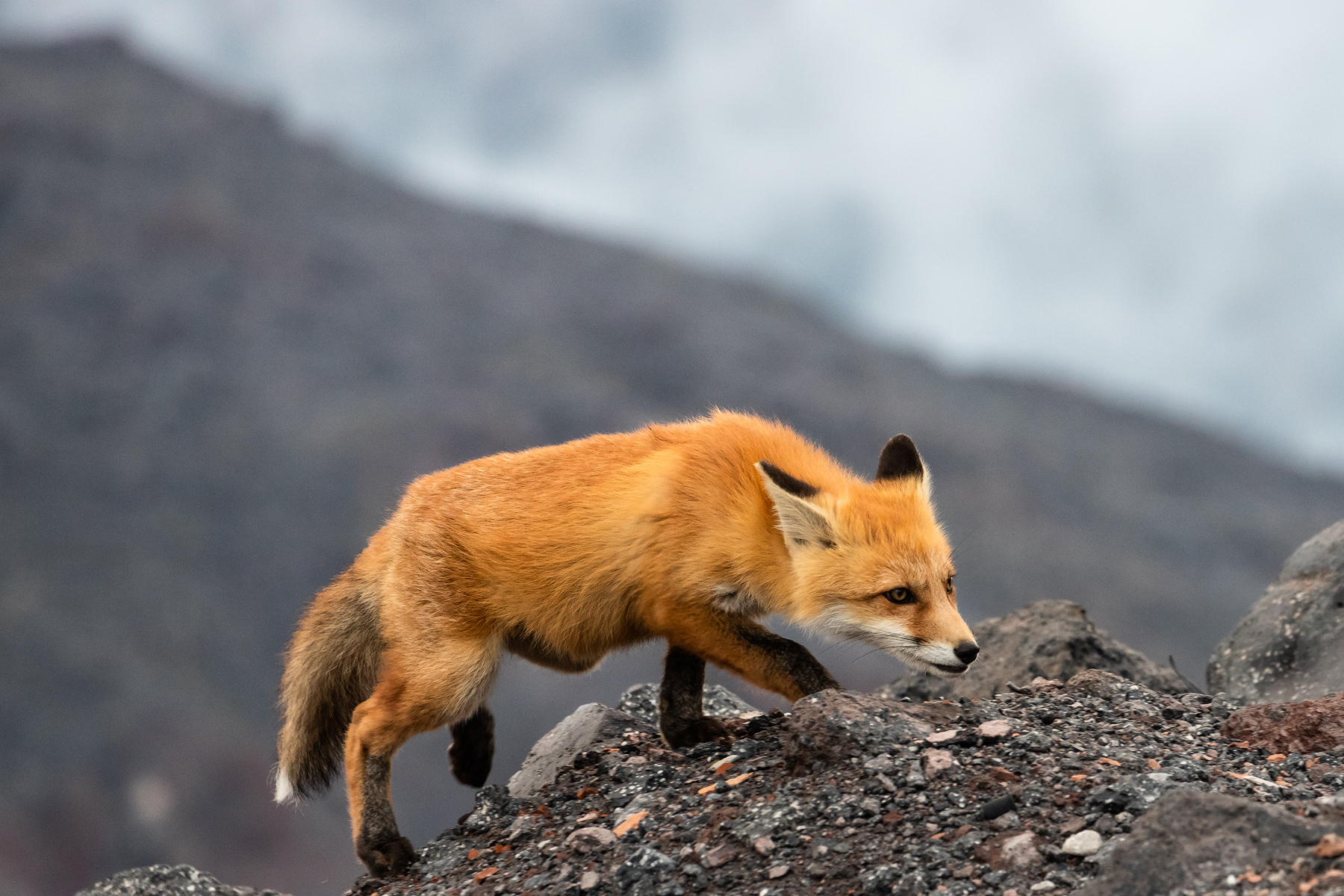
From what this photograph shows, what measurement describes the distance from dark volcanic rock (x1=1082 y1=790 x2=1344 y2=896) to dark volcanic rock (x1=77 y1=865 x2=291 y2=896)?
594cm

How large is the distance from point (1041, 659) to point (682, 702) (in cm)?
286

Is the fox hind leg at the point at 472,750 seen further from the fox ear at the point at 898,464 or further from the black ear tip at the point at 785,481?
the fox ear at the point at 898,464

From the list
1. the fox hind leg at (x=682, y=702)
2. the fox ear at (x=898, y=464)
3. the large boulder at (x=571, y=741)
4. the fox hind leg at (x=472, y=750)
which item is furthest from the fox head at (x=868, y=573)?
the fox hind leg at (x=472, y=750)

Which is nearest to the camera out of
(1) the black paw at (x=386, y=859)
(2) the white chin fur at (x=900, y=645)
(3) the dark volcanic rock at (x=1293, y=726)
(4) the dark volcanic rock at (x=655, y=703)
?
(3) the dark volcanic rock at (x=1293, y=726)

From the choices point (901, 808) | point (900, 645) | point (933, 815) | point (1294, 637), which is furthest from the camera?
point (1294, 637)

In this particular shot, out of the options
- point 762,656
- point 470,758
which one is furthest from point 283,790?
point 762,656

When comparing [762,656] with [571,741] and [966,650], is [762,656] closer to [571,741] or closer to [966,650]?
[966,650]

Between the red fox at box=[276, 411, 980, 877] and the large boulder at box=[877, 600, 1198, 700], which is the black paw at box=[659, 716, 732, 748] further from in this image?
the large boulder at box=[877, 600, 1198, 700]

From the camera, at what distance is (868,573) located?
5969 mm

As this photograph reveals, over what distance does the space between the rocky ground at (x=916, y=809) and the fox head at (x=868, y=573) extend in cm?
44

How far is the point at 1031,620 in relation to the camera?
823 cm

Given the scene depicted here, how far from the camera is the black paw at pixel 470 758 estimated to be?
7762 millimetres

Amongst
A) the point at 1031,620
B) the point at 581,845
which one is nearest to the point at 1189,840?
the point at 581,845

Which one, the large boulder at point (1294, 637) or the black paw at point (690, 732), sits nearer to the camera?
the black paw at point (690, 732)
